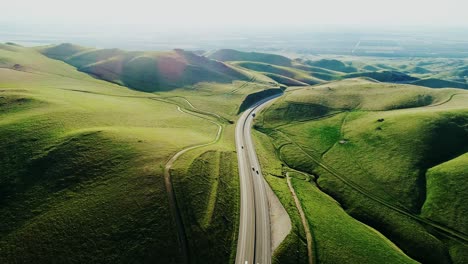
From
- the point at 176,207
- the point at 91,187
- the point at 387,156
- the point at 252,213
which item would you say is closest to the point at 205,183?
the point at 176,207

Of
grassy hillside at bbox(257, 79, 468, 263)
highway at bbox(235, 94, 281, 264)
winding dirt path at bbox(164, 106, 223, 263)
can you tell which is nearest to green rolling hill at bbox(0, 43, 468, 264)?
grassy hillside at bbox(257, 79, 468, 263)

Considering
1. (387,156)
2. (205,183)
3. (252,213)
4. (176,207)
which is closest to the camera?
(176,207)

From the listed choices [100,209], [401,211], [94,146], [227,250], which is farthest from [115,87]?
[401,211]

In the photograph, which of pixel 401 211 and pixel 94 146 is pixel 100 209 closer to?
pixel 94 146

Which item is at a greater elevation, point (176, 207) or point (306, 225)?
point (176, 207)

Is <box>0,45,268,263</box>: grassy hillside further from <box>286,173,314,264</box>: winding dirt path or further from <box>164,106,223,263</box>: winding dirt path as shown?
<box>286,173,314,264</box>: winding dirt path

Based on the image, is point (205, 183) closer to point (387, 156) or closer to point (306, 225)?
point (306, 225)

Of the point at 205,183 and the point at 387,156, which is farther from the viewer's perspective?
the point at 387,156
